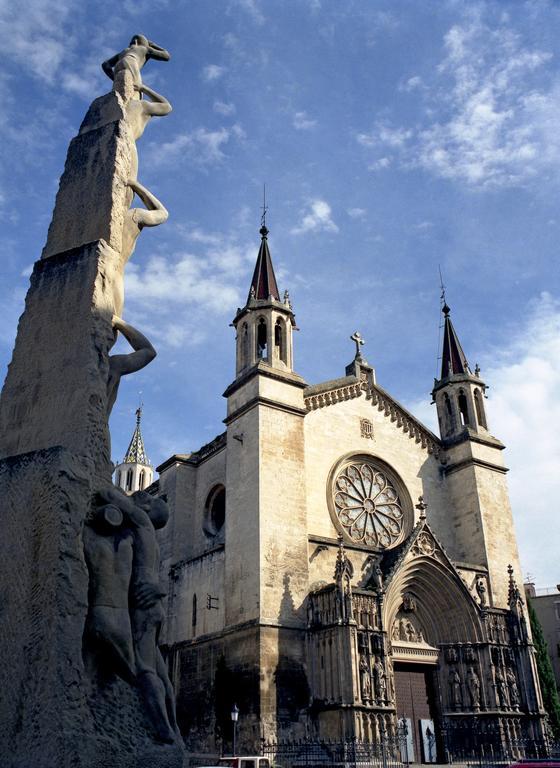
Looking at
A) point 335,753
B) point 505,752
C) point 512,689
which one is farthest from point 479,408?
point 335,753

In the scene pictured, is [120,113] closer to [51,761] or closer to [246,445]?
Result: [51,761]

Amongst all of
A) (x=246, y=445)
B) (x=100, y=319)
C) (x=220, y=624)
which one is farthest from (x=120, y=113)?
(x=220, y=624)

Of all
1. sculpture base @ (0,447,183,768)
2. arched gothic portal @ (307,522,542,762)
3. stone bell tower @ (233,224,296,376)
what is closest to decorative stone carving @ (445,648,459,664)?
arched gothic portal @ (307,522,542,762)

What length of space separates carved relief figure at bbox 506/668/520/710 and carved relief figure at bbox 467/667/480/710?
1.17m

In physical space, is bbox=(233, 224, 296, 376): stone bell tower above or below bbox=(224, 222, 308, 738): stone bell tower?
above

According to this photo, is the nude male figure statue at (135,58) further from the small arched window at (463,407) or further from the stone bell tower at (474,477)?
the small arched window at (463,407)

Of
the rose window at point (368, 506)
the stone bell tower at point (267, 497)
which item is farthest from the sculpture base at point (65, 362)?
the rose window at point (368, 506)

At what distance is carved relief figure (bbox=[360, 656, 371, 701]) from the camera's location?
58.4 ft

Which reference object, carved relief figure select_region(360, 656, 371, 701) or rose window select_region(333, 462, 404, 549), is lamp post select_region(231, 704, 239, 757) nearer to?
carved relief figure select_region(360, 656, 371, 701)

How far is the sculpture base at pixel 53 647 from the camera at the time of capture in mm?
4066

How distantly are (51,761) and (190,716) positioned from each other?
18.4 metres

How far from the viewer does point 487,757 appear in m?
19.5

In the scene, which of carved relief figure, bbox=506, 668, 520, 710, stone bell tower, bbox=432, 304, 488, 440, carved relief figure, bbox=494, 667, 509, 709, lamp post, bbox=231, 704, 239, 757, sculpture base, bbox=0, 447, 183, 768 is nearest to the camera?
sculpture base, bbox=0, 447, 183, 768

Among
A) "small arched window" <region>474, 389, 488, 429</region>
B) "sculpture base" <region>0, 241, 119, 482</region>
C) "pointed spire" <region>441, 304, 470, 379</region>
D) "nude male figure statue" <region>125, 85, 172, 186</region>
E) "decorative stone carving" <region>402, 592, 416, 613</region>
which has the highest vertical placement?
"pointed spire" <region>441, 304, 470, 379</region>
